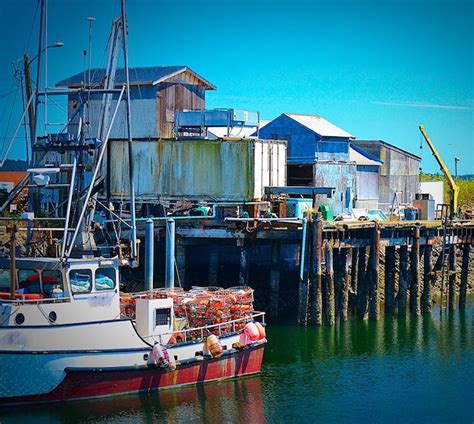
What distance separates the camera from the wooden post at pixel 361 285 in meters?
48.2

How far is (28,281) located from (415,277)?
22.0m

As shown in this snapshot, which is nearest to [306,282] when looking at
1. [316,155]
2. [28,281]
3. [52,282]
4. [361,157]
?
[316,155]

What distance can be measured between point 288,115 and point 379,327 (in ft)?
49.1

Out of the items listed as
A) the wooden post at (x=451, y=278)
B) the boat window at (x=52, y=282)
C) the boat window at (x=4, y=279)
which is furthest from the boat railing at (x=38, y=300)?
the wooden post at (x=451, y=278)

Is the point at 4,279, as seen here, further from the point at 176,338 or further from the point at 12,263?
the point at 176,338

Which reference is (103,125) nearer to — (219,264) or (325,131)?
(219,264)

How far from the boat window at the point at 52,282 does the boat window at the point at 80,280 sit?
0.31 meters

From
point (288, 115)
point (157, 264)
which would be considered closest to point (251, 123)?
point (288, 115)

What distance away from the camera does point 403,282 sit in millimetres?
49688

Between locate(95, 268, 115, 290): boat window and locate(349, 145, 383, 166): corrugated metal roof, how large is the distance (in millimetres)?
30314

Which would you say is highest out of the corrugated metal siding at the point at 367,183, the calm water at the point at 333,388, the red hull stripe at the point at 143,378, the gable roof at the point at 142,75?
the gable roof at the point at 142,75

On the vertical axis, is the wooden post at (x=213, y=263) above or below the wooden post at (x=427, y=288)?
above

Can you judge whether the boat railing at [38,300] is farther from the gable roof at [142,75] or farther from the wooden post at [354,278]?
the gable roof at [142,75]

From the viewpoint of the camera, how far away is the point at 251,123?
5303 cm
